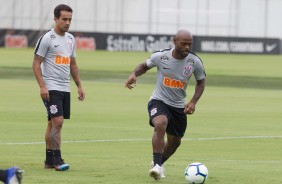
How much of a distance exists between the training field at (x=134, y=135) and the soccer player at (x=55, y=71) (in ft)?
1.58

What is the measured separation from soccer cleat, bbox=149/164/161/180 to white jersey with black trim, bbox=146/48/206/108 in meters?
1.16

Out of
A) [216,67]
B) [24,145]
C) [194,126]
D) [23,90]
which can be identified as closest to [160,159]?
[24,145]

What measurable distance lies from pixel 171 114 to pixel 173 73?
555 mm

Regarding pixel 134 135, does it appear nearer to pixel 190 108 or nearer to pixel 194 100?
pixel 194 100

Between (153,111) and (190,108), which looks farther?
(153,111)

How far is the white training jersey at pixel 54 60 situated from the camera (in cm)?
1396

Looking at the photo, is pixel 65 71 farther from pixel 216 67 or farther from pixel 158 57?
pixel 216 67

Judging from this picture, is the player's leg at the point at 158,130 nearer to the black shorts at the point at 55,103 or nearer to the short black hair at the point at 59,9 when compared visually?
the black shorts at the point at 55,103

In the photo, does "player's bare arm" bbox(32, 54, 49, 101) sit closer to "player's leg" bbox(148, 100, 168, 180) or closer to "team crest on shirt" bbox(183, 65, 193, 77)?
"player's leg" bbox(148, 100, 168, 180)

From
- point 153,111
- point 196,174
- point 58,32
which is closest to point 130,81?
point 153,111

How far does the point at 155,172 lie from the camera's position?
41.0 ft

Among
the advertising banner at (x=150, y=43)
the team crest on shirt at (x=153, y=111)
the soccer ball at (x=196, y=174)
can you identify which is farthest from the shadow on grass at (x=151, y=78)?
the advertising banner at (x=150, y=43)

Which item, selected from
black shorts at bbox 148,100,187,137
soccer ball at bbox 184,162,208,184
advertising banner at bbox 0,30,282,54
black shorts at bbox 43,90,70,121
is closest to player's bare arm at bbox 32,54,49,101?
black shorts at bbox 43,90,70,121

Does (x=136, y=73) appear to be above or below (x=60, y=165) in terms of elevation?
above
